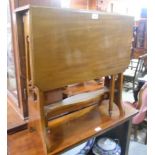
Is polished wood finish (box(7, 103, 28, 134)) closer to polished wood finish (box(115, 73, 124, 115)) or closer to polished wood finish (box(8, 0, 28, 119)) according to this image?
polished wood finish (box(8, 0, 28, 119))

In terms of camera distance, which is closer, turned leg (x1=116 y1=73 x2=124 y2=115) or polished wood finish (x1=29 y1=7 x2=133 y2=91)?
polished wood finish (x1=29 y1=7 x2=133 y2=91)

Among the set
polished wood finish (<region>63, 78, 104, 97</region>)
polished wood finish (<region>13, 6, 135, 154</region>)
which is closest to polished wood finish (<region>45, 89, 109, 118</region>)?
polished wood finish (<region>13, 6, 135, 154</region>)

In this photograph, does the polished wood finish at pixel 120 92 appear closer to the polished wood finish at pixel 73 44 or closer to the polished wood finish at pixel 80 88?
the polished wood finish at pixel 73 44

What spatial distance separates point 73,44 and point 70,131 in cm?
57

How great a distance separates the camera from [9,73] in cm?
149

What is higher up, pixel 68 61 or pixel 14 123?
pixel 68 61

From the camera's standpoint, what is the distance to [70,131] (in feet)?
3.83

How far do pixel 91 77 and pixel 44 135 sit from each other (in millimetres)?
430

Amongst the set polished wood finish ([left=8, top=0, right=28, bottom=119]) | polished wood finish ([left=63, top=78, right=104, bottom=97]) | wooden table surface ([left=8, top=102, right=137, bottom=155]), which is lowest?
wooden table surface ([left=8, top=102, right=137, bottom=155])

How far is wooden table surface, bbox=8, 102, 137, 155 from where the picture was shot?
106cm

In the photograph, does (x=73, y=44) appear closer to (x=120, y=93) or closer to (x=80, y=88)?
(x=120, y=93)

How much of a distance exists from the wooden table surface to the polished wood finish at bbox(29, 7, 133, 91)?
0.36 metres

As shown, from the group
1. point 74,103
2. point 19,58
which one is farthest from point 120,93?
point 19,58
